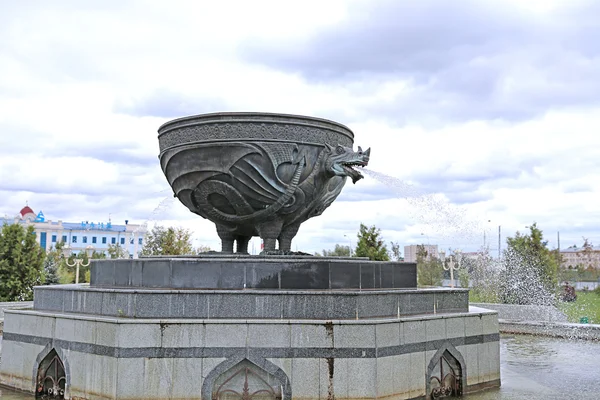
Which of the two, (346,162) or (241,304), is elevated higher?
(346,162)

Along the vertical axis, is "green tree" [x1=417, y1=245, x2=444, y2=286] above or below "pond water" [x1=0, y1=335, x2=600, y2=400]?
above

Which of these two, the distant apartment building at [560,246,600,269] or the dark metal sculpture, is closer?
the dark metal sculpture

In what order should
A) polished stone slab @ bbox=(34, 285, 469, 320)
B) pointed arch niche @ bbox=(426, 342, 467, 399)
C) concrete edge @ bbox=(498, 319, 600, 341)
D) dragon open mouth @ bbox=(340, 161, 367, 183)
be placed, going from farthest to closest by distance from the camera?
concrete edge @ bbox=(498, 319, 600, 341)
dragon open mouth @ bbox=(340, 161, 367, 183)
pointed arch niche @ bbox=(426, 342, 467, 399)
polished stone slab @ bbox=(34, 285, 469, 320)

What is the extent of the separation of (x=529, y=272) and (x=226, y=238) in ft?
49.2

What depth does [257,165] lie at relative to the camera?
28.8 feet

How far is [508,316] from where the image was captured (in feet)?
56.5

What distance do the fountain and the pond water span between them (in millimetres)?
412

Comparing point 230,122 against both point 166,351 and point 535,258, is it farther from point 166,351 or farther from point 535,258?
point 535,258

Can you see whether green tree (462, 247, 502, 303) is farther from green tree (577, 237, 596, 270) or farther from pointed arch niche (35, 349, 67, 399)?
green tree (577, 237, 596, 270)

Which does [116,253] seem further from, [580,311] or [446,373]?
[446,373]

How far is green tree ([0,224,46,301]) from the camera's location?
2034 centimetres

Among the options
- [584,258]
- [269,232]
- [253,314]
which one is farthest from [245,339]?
[584,258]

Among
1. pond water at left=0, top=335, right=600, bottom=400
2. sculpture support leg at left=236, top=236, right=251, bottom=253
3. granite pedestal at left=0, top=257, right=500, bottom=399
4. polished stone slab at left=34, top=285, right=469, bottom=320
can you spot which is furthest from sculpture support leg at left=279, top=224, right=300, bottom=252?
pond water at left=0, top=335, right=600, bottom=400

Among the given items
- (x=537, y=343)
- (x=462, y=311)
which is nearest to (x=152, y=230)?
(x=537, y=343)
